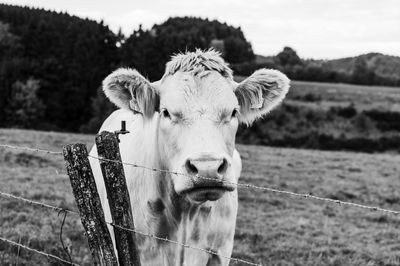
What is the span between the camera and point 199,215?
15.1ft

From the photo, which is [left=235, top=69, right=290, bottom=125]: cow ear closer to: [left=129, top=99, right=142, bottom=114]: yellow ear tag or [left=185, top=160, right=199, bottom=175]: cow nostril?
[left=129, top=99, right=142, bottom=114]: yellow ear tag

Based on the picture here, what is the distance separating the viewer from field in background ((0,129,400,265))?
7.68 meters

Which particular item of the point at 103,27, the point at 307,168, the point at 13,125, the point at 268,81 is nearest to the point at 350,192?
the point at 307,168

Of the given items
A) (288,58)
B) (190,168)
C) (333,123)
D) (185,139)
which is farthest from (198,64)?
(288,58)

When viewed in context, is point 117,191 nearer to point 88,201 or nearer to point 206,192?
point 88,201

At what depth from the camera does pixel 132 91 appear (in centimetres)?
459

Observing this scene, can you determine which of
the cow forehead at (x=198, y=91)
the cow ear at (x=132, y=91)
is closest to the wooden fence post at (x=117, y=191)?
the cow forehead at (x=198, y=91)

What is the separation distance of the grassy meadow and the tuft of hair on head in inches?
78.0

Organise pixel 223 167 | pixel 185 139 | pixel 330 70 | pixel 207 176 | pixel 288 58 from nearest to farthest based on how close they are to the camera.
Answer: pixel 207 176 → pixel 223 167 → pixel 185 139 → pixel 288 58 → pixel 330 70

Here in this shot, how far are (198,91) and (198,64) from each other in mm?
388

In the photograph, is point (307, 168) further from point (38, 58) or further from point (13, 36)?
point (13, 36)

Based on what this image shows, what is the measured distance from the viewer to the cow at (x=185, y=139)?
400cm

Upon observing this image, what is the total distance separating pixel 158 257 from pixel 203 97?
4.50 ft

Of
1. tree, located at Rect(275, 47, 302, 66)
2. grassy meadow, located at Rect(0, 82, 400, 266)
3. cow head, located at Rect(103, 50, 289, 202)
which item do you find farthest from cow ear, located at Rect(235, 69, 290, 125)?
tree, located at Rect(275, 47, 302, 66)
